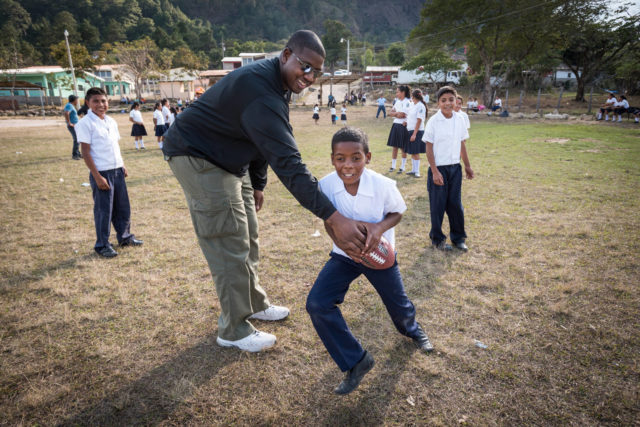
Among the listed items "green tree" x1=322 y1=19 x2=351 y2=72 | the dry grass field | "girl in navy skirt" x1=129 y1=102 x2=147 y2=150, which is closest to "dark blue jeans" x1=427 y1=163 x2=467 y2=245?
the dry grass field

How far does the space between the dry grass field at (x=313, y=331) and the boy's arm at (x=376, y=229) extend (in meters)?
1.13

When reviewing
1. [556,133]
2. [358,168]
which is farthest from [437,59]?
[358,168]

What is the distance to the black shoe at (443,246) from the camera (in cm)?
472

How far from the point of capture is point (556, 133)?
50.9 feet

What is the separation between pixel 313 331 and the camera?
10.5 feet

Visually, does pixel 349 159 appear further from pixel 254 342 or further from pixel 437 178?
pixel 437 178

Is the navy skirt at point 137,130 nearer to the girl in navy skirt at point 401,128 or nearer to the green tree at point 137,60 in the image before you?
the girl in navy skirt at point 401,128

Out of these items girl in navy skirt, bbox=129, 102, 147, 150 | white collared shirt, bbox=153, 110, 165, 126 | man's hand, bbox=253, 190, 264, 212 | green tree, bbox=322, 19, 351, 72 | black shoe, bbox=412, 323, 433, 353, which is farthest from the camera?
green tree, bbox=322, 19, 351, 72

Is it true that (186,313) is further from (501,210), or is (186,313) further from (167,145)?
(501,210)

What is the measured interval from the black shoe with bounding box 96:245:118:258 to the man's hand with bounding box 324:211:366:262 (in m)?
3.92

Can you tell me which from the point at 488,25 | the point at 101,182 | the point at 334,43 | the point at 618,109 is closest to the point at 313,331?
the point at 101,182

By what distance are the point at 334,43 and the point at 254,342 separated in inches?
4021

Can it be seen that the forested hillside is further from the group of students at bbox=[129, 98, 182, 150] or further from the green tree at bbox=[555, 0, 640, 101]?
the green tree at bbox=[555, 0, 640, 101]

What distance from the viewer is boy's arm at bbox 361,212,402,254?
2187mm
